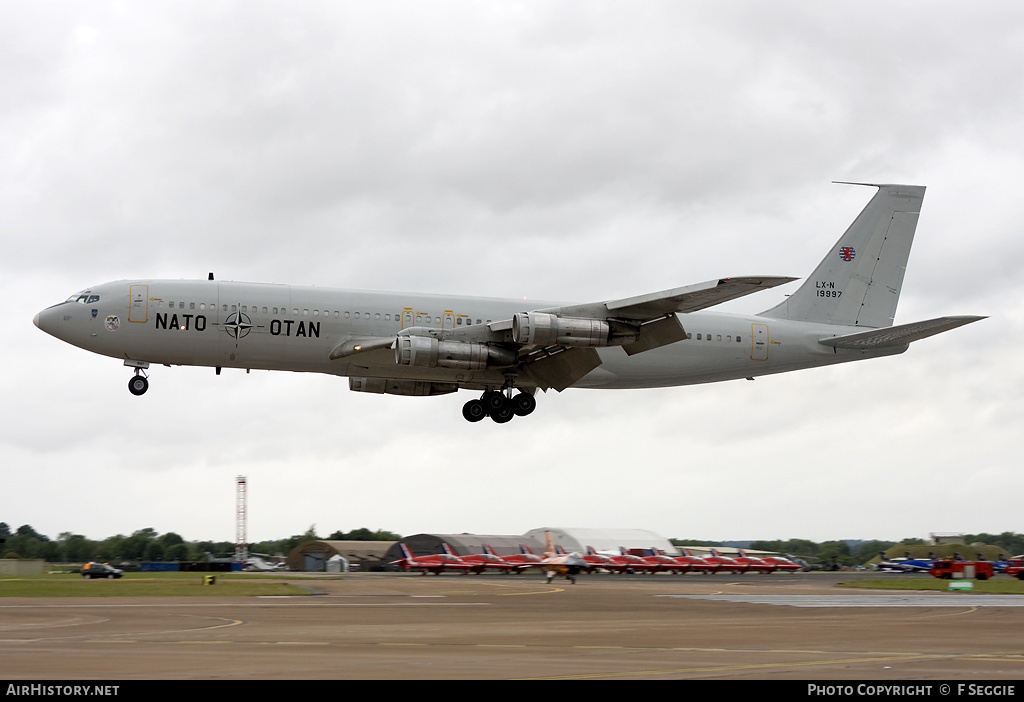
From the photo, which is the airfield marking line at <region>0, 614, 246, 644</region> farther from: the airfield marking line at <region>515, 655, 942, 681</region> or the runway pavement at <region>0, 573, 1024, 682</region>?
the airfield marking line at <region>515, 655, 942, 681</region>

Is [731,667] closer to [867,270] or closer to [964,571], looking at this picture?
[867,270]

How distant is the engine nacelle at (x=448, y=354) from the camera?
134 feet

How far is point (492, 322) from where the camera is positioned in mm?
44156

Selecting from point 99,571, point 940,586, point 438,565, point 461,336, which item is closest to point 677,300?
point 461,336

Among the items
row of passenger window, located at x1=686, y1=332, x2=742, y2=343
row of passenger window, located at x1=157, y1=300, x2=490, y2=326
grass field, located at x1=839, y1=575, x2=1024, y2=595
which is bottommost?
grass field, located at x1=839, y1=575, x2=1024, y2=595

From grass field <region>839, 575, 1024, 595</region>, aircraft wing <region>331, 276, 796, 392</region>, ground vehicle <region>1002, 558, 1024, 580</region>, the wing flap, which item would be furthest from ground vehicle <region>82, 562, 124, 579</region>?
ground vehicle <region>1002, 558, 1024, 580</region>

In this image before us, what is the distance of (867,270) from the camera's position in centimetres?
5159

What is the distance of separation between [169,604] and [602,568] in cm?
4663

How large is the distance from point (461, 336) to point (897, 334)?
62.4 ft

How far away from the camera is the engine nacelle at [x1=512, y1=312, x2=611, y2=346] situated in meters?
40.9

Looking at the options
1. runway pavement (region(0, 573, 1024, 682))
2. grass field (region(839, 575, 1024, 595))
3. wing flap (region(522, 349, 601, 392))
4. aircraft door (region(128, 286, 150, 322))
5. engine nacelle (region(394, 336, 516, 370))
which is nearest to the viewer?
A: runway pavement (region(0, 573, 1024, 682))

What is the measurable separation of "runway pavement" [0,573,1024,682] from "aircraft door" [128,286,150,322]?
1060 cm

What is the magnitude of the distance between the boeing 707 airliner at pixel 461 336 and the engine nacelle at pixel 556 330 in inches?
2.1
